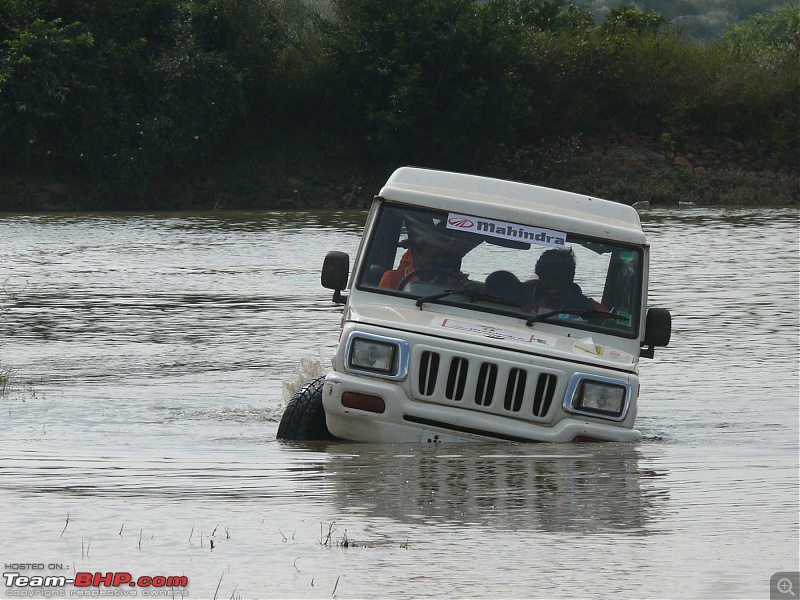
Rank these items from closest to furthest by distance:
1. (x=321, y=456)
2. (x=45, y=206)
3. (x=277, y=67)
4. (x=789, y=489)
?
1. (x=789, y=489)
2. (x=321, y=456)
3. (x=45, y=206)
4. (x=277, y=67)

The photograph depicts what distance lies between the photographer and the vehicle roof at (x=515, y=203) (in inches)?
328

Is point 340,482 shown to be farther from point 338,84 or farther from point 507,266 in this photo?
point 338,84

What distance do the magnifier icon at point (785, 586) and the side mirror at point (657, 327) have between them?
3.59 meters

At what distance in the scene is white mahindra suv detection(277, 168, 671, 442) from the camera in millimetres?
7340

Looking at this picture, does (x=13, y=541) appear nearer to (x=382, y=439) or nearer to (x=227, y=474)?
(x=227, y=474)

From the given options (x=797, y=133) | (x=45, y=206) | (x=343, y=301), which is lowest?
(x=45, y=206)

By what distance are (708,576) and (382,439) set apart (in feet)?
9.78

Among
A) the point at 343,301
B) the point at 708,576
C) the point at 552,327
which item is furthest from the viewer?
the point at 343,301

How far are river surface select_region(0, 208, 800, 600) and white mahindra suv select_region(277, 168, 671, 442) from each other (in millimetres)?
169

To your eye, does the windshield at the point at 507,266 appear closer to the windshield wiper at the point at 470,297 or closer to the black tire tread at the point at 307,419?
the windshield wiper at the point at 470,297

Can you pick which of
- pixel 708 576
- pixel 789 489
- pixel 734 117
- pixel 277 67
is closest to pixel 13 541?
pixel 708 576

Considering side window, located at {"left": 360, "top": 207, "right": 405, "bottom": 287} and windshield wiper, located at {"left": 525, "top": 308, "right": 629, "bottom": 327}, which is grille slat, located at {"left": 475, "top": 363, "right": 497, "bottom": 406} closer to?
windshield wiper, located at {"left": 525, "top": 308, "right": 629, "bottom": 327}

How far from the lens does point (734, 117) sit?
47656 mm

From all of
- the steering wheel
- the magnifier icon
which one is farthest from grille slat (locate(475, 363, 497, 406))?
the magnifier icon
